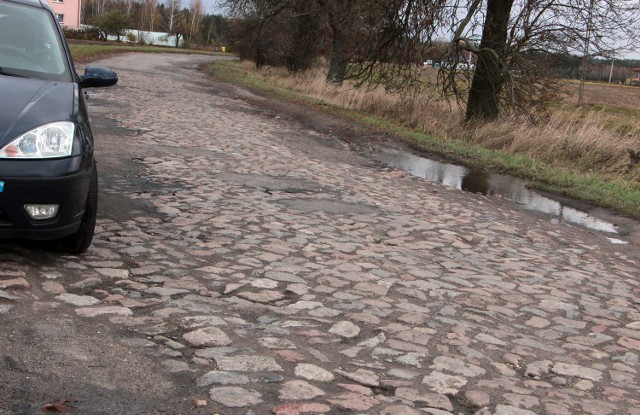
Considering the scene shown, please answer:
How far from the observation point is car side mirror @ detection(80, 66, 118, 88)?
20.6 ft

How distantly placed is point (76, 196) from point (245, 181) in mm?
4445

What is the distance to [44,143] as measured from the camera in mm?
4766

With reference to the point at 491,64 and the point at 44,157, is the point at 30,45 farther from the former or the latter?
the point at 491,64

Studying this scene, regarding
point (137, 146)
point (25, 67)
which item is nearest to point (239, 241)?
point (25, 67)

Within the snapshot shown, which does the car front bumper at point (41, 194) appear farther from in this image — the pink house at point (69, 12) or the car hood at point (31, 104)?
the pink house at point (69, 12)

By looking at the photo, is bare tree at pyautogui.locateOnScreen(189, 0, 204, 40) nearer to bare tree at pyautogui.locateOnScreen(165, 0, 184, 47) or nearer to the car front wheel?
bare tree at pyautogui.locateOnScreen(165, 0, 184, 47)

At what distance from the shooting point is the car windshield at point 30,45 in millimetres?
5719

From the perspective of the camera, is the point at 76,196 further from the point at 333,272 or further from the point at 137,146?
the point at 137,146

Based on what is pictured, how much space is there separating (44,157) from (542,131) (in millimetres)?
14039

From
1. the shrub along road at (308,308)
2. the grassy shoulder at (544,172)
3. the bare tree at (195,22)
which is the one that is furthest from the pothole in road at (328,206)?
the bare tree at (195,22)

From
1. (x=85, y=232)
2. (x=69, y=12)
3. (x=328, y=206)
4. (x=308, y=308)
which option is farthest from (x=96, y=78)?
(x=69, y=12)

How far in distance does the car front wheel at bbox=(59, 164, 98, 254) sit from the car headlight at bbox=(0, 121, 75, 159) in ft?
1.39

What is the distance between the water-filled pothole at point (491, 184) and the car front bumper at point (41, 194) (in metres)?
6.62

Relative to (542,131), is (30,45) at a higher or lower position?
higher
